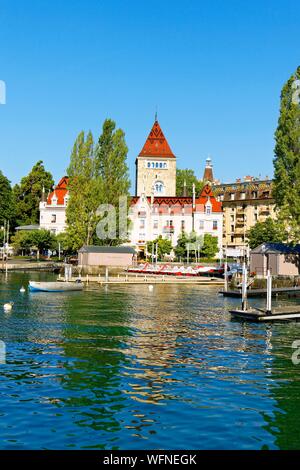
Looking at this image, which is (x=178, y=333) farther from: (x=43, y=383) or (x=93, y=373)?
(x=43, y=383)

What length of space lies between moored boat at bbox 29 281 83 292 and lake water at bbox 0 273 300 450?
18.4 m

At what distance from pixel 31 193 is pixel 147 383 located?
119 m

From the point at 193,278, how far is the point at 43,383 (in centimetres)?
5841

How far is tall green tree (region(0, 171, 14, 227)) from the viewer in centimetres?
12506

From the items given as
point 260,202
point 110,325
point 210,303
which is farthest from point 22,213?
point 110,325

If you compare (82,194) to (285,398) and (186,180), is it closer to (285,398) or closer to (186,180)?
(285,398)

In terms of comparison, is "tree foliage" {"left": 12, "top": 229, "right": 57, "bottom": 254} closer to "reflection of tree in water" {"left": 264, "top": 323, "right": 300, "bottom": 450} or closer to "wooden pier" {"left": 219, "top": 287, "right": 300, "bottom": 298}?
"wooden pier" {"left": 219, "top": 287, "right": 300, "bottom": 298}

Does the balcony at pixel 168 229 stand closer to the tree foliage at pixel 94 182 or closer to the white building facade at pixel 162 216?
the white building facade at pixel 162 216

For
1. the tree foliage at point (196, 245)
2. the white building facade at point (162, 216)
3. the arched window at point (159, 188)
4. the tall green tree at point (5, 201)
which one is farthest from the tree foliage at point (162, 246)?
Answer: the tall green tree at point (5, 201)

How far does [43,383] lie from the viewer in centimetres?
2119

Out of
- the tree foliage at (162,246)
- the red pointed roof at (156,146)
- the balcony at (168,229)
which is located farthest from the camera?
the red pointed roof at (156,146)

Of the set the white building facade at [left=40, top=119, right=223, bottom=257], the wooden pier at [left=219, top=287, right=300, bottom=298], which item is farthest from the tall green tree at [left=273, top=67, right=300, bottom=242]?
the white building facade at [left=40, top=119, right=223, bottom=257]

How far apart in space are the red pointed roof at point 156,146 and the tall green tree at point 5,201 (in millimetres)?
29627

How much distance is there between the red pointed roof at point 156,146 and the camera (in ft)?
428
